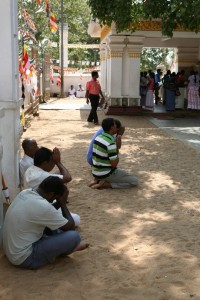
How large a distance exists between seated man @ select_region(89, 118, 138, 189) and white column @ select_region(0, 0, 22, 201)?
126 cm

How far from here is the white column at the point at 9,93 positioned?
4504 millimetres

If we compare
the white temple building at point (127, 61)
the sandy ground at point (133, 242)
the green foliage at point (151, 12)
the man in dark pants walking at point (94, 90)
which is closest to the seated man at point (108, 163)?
the sandy ground at point (133, 242)

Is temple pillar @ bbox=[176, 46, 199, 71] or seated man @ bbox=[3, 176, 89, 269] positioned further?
temple pillar @ bbox=[176, 46, 199, 71]

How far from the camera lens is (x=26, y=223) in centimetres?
336

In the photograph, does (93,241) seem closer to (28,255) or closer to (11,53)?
(28,255)

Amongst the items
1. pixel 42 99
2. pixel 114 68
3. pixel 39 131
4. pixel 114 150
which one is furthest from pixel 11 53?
pixel 42 99

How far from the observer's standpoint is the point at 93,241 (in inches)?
162

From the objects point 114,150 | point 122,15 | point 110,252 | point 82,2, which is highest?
point 82,2

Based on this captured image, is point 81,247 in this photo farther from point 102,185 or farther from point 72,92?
point 72,92

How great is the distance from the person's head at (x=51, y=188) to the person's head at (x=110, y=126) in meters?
2.32

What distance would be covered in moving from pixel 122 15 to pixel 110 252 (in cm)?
696

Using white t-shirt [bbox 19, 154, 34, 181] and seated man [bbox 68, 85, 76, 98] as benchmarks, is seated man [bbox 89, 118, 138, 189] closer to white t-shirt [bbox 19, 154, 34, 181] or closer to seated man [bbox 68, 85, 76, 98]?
white t-shirt [bbox 19, 154, 34, 181]

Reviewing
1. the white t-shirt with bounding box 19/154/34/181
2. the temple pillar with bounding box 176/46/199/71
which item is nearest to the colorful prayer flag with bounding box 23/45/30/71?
the white t-shirt with bounding box 19/154/34/181

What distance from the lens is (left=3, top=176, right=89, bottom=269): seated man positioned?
3.34 metres
